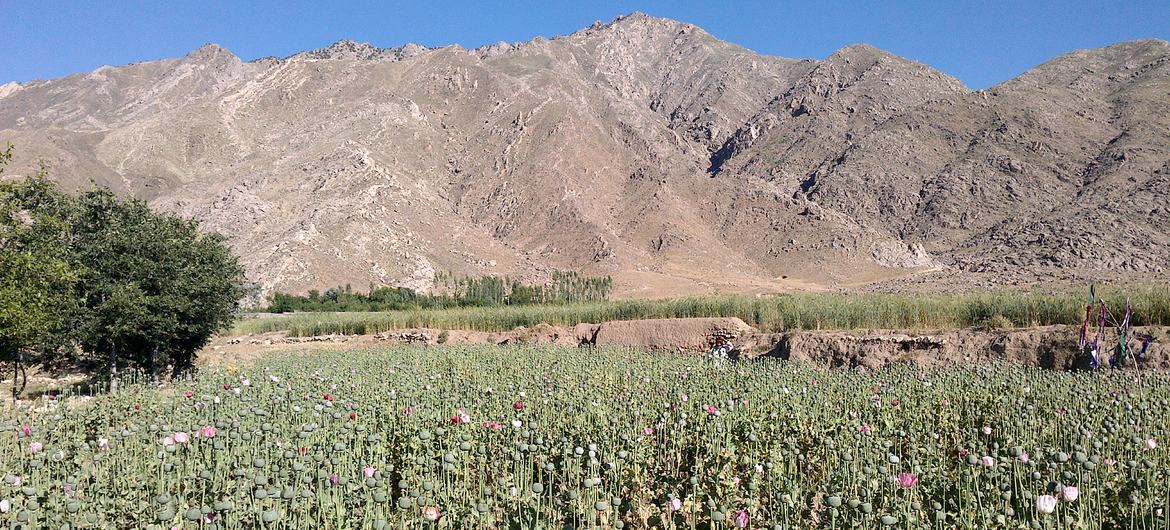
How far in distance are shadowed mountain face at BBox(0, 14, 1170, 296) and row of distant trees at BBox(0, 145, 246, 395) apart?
39411mm

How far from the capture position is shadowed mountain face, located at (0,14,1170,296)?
6119cm

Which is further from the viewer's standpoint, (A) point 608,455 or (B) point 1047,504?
(A) point 608,455

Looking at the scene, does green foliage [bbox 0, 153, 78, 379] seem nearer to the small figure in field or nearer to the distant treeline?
the small figure in field

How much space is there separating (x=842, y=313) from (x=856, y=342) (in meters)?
4.55

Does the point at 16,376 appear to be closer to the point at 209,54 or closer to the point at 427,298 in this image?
the point at 427,298

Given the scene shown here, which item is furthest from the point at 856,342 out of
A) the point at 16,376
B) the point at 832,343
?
the point at 16,376

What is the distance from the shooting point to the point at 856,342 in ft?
52.4

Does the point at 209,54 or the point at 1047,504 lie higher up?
the point at 209,54

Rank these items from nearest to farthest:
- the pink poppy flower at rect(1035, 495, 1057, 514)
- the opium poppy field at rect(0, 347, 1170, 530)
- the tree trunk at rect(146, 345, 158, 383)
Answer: the pink poppy flower at rect(1035, 495, 1057, 514)
the opium poppy field at rect(0, 347, 1170, 530)
the tree trunk at rect(146, 345, 158, 383)

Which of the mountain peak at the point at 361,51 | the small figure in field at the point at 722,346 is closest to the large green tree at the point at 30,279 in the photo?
the small figure in field at the point at 722,346

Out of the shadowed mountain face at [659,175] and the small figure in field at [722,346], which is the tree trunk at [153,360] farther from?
the shadowed mountain face at [659,175]

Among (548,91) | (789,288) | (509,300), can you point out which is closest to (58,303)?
(509,300)

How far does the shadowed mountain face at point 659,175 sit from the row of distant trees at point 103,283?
3941cm

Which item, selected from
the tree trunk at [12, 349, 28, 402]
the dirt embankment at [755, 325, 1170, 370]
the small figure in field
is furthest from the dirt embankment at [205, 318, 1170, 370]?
the tree trunk at [12, 349, 28, 402]
